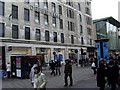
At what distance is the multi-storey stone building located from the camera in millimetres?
30531

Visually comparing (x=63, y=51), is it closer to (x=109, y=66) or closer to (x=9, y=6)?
(x=9, y=6)

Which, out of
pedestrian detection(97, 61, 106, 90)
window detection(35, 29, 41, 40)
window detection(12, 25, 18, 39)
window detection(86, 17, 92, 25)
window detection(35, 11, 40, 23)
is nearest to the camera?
pedestrian detection(97, 61, 106, 90)

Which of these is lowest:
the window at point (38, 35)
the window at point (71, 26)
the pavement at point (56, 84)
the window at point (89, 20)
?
the pavement at point (56, 84)

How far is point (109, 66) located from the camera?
11.1 meters

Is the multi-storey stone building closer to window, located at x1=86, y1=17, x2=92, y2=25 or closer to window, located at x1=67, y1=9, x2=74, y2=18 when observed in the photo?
window, located at x1=67, y1=9, x2=74, y2=18

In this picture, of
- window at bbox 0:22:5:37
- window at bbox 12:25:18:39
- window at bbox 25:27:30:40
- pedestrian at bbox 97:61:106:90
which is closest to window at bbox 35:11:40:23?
window at bbox 25:27:30:40

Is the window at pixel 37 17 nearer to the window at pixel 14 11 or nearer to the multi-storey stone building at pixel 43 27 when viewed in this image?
the multi-storey stone building at pixel 43 27

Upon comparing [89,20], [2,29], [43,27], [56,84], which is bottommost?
[56,84]

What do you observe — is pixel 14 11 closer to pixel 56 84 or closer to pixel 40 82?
pixel 56 84

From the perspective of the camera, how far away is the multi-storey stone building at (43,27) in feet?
100

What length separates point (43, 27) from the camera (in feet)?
122

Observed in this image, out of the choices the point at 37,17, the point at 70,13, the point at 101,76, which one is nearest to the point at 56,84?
the point at 101,76

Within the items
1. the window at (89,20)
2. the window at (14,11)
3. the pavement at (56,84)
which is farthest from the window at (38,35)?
the window at (89,20)

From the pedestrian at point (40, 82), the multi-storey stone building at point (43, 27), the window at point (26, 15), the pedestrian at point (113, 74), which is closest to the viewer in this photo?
the pedestrian at point (40, 82)
